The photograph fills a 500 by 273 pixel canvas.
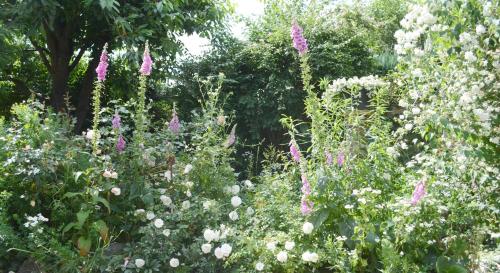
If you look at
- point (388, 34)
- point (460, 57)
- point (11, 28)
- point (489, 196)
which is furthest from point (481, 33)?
point (388, 34)

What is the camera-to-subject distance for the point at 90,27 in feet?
18.8

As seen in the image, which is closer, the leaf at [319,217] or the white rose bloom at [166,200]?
the leaf at [319,217]

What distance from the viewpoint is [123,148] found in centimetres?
374

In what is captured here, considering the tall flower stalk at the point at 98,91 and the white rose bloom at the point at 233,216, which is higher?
the tall flower stalk at the point at 98,91

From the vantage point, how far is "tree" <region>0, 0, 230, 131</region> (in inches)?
187

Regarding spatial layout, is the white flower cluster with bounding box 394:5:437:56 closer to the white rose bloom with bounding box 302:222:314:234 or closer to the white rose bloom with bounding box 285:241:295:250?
the white rose bloom with bounding box 302:222:314:234

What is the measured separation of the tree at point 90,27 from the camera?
4.74m

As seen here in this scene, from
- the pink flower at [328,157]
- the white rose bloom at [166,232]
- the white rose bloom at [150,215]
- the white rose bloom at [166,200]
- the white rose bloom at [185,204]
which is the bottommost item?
the white rose bloom at [166,232]

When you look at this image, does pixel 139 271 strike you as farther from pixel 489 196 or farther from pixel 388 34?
pixel 388 34

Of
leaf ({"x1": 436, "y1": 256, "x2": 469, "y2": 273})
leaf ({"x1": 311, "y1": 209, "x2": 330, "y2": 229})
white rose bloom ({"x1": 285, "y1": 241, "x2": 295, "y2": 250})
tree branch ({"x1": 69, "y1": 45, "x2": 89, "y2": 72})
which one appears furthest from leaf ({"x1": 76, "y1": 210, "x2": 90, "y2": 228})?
tree branch ({"x1": 69, "y1": 45, "x2": 89, "y2": 72})

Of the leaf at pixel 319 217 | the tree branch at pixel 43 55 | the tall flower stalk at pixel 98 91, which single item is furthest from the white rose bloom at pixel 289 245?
the tree branch at pixel 43 55

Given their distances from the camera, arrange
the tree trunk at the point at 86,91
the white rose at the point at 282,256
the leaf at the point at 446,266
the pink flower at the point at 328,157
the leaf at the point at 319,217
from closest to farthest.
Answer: the leaf at the point at 446,266
the white rose at the point at 282,256
the leaf at the point at 319,217
the pink flower at the point at 328,157
the tree trunk at the point at 86,91

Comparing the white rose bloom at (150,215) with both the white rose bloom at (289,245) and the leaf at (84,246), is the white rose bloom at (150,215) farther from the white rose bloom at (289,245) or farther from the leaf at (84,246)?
the white rose bloom at (289,245)

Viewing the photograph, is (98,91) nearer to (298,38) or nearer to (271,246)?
(298,38)
